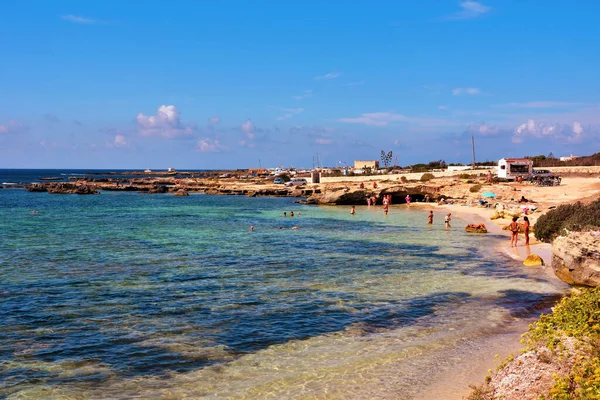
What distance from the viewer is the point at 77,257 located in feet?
86.2

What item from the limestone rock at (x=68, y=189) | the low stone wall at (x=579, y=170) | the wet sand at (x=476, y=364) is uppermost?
the low stone wall at (x=579, y=170)

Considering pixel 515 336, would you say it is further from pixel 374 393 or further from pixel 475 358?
pixel 374 393

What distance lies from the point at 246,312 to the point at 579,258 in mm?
12582

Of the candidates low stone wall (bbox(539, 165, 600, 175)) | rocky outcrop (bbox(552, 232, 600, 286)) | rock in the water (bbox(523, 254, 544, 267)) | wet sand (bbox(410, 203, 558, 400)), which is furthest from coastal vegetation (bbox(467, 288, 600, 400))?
low stone wall (bbox(539, 165, 600, 175))

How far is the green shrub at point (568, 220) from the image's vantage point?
21916 mm

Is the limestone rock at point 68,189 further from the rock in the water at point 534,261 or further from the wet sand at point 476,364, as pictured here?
the wet sand at point 476,364

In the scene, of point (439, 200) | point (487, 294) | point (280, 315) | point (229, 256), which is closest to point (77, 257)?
point (229, 256)

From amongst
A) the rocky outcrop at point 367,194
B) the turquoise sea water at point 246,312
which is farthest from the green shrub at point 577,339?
the rocky outcrop at point 367,194

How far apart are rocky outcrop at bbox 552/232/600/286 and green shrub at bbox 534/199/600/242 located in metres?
1.75

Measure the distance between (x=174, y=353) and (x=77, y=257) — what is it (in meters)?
16.4

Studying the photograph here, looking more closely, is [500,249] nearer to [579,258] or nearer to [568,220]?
[568,220]

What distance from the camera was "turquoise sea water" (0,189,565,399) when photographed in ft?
36.1

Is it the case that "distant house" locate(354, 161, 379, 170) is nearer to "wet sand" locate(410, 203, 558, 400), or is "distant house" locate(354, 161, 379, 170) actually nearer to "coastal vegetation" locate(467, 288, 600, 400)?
"wet sand" locate(410, 203, 558, 400)

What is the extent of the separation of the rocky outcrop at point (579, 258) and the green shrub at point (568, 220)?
175 centimetres
